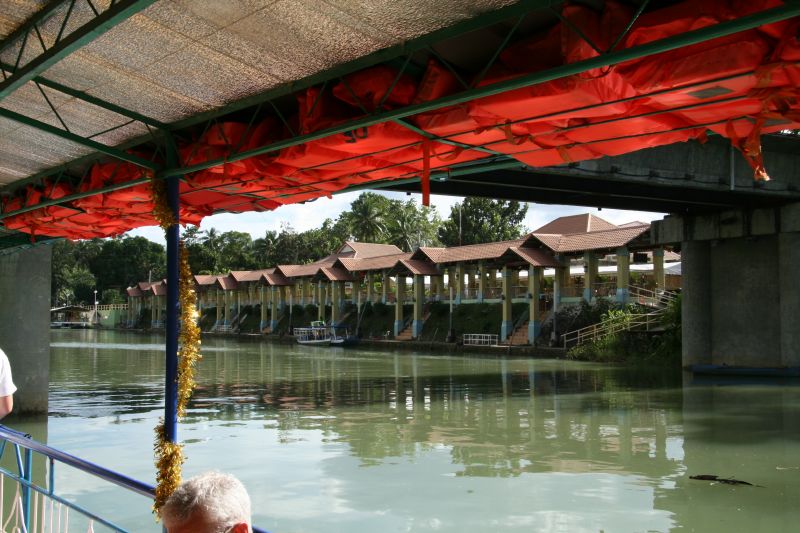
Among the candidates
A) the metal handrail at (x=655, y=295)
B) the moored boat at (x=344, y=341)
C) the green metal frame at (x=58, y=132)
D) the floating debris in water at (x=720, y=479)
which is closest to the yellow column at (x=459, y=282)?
the moored boat at (x=344, y=341)

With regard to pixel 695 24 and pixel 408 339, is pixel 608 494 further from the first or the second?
pixel 408 339

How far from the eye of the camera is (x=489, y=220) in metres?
71.6

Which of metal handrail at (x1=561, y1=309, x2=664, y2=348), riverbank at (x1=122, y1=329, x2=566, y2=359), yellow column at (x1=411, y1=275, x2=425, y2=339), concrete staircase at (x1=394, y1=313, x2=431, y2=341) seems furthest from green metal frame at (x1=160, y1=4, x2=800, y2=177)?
concrete staircase at (x1=394, y1=313, x2=431, y2=341)

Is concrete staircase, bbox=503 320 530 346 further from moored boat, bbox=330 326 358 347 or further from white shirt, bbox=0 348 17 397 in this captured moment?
white shirt, bbox=0 348 17 397

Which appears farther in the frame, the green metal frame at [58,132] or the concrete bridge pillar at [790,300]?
the concrete bridge pillar at [790,300]

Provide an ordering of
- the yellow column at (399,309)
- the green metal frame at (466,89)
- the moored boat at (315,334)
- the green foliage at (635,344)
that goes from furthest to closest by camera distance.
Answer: the moored boat at (315,334)
the yellow column at (399,309)
the green foliage at (635,344)
the green metal frame at (466,89)

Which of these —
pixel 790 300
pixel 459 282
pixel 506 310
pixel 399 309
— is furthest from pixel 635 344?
pixel 399 309

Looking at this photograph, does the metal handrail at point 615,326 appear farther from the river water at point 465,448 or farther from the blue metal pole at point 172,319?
the blue metal pole at point 172,319

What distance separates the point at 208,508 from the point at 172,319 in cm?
550

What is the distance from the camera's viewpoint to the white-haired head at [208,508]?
7.06ft

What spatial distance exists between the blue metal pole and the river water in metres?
2.23

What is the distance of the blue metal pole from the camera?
23.7ft

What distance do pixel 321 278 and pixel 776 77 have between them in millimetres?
53105

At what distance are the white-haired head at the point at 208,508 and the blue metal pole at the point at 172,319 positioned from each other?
5.02m
